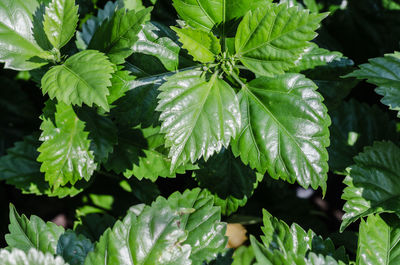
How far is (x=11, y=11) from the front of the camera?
4.95 ft

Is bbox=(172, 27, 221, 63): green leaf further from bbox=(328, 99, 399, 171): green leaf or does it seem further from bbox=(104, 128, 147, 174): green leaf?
bbox=(328, 99, 399, 171): green leaf

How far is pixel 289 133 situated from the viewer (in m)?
1.44

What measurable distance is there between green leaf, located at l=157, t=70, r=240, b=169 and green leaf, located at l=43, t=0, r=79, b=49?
0.41m

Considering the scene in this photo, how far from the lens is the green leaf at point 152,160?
5.84 ft

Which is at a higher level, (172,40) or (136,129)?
(172,40)

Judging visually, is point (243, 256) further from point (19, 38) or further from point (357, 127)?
point (19, 38)

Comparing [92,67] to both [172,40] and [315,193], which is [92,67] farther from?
[315,193]

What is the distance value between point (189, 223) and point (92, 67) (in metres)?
0.70

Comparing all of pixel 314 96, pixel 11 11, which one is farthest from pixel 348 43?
pixel 11 11

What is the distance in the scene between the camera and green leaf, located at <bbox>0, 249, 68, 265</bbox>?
50.5 inches

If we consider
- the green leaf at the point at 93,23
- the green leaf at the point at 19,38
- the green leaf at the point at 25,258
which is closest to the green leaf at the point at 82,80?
the green leaf at the point at 19,38

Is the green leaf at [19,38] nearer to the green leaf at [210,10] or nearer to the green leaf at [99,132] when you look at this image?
the green leaf at [99,132]

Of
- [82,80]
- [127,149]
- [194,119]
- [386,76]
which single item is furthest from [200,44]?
[386,76]

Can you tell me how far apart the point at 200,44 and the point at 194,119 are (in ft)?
0.86
